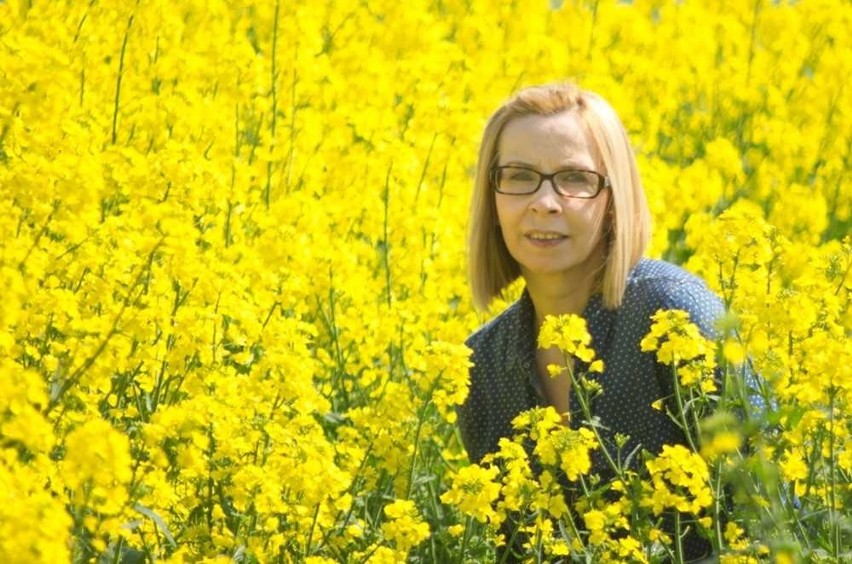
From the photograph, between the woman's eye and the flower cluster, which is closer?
the flower cluster

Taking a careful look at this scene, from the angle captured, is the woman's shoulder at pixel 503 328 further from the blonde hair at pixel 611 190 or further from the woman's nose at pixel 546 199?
the woman's nose at pixel 546 199

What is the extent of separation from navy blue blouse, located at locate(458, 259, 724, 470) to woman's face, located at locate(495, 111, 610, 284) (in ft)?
0.48

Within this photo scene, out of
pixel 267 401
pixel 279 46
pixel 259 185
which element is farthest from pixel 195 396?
pixel 279 46

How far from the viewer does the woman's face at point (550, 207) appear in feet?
12.4

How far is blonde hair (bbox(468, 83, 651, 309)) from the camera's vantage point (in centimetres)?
383

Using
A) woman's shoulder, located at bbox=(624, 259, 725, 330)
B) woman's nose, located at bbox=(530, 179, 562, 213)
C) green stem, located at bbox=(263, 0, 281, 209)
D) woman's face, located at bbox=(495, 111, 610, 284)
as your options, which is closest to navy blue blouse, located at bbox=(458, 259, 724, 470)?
woman's shoulder, located at bbox=(624, 259, 725, 330)

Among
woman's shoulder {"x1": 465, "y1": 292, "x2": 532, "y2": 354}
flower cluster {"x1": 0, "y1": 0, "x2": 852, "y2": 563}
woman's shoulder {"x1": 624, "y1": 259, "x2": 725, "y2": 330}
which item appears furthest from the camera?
woman's shoulder {"x1": 465, "y1": 292, "x2": 532, "y2": 354}

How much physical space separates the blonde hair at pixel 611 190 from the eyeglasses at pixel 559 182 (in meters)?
0.04

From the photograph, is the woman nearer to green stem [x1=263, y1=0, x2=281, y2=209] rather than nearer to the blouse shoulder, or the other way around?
the blouse shoulder

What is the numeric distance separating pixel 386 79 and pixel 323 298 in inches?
55.4

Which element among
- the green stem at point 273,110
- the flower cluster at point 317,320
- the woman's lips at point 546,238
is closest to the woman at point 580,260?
the woman's lips at point 546,238

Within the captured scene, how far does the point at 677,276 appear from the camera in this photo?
149 inches

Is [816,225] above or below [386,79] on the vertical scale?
below

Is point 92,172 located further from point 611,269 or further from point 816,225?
point 816,225
